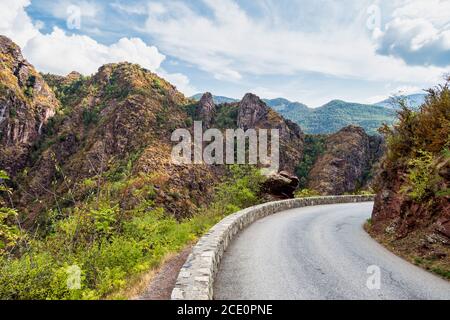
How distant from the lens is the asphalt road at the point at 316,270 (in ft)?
22.6

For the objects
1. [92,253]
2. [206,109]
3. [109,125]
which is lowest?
[92,253]

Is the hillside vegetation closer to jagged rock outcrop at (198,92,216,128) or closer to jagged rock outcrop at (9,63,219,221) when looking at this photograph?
jagged rock outcrop at (9,63,219,221)

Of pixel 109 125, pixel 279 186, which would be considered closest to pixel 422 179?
pixel 279 186

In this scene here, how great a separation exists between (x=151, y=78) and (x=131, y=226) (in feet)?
363

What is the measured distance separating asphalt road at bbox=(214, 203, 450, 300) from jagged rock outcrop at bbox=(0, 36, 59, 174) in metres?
93.3

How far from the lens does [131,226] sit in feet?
37.4

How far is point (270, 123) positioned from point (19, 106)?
70.9 metres

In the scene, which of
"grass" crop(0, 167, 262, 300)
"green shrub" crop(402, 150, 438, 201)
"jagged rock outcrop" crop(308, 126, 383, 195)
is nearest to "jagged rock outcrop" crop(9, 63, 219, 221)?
"jagged rock outcrop" crop(308, 126, 383, 195)

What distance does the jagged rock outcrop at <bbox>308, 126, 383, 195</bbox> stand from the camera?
312 feet

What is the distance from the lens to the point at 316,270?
8.53 meters

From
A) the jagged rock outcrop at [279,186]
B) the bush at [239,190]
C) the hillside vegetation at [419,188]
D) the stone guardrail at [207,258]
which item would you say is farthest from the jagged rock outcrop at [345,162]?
the stone guardrail at [207,258]

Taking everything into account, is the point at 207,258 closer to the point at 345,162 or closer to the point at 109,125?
the point at 109,125

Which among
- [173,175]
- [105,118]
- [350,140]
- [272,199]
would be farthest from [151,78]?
[272,199]
